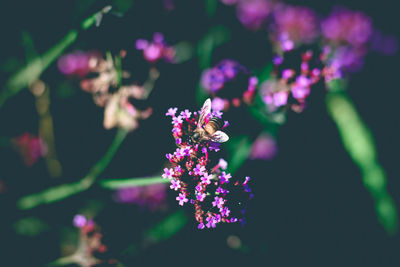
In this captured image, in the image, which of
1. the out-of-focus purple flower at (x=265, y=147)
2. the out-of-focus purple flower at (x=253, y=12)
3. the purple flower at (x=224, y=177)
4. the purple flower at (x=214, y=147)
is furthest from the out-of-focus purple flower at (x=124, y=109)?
the out-of-focus purple flower at (x=253, y=12)

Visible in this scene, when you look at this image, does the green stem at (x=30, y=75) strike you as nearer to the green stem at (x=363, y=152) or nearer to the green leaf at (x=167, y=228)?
the green leaf at (x=167, y=228)

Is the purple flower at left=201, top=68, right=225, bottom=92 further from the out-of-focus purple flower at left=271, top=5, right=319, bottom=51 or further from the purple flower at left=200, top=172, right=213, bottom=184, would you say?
the out-of-focus purple flower at left=271, top=5, right=319, bottom=51

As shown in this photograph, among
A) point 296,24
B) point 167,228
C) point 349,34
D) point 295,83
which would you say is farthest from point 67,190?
point 349,34

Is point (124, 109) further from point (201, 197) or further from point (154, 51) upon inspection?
point (201, 197)

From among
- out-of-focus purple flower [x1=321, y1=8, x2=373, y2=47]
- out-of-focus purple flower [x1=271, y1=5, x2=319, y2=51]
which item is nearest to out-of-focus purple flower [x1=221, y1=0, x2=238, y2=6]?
out-of-focus purple flower [x1=271, y1=5, x2=319, y2=51]

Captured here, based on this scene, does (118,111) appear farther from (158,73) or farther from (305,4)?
(305,4)

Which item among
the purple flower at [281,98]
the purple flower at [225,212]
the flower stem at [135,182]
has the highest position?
the purple flower at [281,98]

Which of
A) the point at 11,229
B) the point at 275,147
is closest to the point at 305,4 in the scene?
the point at 275,147
